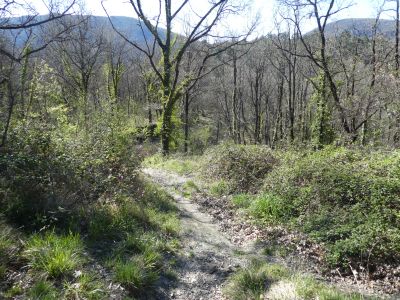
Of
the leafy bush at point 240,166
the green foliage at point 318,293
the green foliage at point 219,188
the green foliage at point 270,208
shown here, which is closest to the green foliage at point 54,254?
the green foliage at point 318,293

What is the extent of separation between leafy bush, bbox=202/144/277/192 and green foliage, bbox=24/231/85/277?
709 cm

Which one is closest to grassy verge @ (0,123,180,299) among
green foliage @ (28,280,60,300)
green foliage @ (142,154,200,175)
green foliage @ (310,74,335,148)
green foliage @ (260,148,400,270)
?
green foliage @ (28,280,60,300)

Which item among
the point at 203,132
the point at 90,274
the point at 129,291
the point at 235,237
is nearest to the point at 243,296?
the point at 129,291

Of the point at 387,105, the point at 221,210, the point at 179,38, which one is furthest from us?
the point at 179,38

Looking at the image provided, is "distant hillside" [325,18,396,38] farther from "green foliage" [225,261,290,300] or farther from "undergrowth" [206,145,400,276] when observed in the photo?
"green foliage" [225,261,290,300]

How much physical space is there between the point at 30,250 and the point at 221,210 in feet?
19.7

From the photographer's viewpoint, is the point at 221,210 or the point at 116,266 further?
the point at 221,210

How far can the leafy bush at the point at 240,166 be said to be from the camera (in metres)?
11.9

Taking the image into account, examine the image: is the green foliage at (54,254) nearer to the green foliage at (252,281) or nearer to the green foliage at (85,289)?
the green foliage at (85,289)

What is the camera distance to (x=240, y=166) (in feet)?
41.8

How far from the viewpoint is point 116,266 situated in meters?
5.25

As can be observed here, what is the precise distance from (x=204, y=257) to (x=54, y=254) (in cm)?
288

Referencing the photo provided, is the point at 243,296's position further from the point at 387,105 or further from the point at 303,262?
the point at 387,105

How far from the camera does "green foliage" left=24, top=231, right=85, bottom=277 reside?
4.73 m
